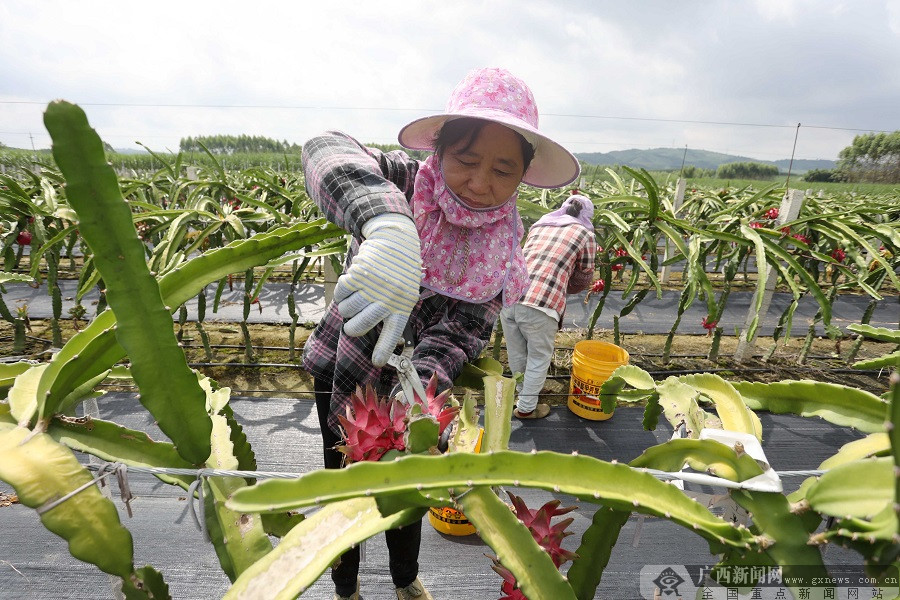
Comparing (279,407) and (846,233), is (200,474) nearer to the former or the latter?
(279,407)

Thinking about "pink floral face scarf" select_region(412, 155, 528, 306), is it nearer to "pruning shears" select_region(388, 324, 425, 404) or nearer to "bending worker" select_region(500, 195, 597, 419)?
"pruning shears" select_region(388, 324, 425, 404)

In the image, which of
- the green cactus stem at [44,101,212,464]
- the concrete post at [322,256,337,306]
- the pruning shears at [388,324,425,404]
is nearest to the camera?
the green cactus stem at [44,101,212,464]

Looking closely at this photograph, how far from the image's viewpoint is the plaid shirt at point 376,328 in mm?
610

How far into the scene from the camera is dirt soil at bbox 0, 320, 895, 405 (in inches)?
86.0

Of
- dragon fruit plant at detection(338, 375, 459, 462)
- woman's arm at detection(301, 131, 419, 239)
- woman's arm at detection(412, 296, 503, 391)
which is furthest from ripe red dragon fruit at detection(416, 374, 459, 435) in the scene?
woman's arm at detection(301, 131, 419, 239)

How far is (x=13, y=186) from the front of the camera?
1.94m

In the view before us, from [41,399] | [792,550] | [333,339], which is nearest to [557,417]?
[333,339]

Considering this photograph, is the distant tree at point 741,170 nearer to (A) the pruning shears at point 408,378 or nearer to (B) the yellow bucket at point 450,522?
(B) the yellow bucket at point 450,522

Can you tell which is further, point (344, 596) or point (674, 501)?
point (344, 596)

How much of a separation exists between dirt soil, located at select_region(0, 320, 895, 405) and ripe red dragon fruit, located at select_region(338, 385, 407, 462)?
5.45 feet

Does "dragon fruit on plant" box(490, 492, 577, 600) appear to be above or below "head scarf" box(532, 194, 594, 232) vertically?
below

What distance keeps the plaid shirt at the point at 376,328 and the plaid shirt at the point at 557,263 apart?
0.97 metres

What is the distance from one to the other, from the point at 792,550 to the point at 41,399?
0.76 meters

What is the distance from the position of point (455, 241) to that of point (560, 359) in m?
2.01
